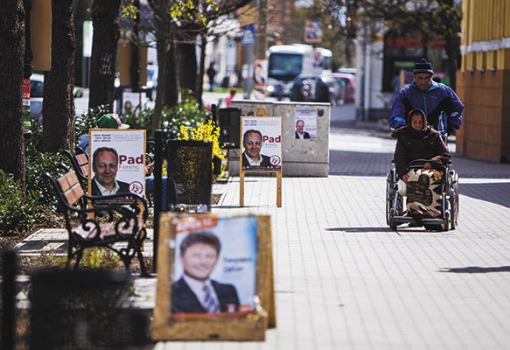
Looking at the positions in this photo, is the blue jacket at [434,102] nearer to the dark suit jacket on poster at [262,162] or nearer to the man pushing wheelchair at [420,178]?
the man pushing wheelchair at [420,178]

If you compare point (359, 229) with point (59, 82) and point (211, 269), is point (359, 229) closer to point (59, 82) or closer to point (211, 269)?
Answer: point (59, 82)

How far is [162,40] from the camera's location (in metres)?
24.0

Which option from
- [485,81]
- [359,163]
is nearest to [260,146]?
[359,163]

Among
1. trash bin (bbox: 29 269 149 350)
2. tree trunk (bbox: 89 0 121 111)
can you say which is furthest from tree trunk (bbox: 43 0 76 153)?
trash bin (bbox: 29 269 149 350)

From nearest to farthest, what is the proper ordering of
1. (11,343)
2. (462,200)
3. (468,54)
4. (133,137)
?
(11,343) < (133,137) < (462,200) < (468,54)

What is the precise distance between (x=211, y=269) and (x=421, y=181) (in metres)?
6.41

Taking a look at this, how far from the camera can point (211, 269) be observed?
727 cm

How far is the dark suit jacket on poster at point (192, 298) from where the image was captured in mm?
7262

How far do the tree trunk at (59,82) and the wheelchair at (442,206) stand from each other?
167 inches

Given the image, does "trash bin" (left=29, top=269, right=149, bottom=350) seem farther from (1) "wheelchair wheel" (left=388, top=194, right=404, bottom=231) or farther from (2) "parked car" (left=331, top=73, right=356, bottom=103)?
(2) "parked car" (left=331, top=73, right=356, bottom=103)

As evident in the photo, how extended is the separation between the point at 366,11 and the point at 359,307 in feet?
109

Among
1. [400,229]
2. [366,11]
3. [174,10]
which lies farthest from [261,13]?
[400,229]

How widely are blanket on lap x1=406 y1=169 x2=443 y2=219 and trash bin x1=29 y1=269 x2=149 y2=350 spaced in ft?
22.4

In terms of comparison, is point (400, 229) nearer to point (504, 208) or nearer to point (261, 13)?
point (504, 208)
